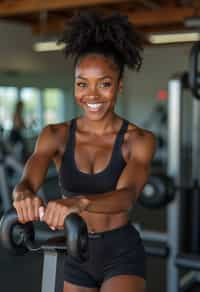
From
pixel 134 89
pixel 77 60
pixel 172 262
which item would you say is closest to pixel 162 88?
pixel 134 89

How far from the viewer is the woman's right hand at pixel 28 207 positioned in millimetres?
1150

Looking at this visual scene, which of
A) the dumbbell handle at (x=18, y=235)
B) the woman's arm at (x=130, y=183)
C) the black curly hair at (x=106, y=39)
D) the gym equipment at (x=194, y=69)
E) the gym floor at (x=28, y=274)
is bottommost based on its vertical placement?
the gym floor at (x=28, y=274)

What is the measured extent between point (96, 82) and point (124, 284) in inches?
21.5

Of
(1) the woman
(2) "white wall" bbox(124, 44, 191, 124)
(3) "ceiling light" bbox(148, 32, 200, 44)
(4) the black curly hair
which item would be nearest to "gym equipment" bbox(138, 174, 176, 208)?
(1) the woman

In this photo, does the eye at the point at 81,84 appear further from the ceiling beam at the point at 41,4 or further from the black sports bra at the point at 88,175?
the ceiling beam at the point at 41,4

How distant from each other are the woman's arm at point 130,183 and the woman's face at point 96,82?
0.48 feet

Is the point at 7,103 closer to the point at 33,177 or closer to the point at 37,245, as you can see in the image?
the point at 33,177

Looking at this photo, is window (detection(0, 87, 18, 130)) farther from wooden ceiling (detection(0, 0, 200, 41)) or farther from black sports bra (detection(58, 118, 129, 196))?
black sports bra (detection(58, 118, 129, 196))

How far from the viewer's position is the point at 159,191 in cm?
284

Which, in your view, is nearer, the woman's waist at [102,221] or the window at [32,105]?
the woman's waist at [102,221]

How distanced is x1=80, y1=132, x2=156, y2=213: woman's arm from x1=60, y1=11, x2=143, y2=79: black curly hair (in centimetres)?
21

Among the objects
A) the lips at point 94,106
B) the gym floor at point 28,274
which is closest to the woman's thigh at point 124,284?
the lips at point 94,106

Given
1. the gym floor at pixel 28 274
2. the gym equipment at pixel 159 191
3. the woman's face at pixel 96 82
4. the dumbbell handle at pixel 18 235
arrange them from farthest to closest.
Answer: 1. the gym floor at pixel 28 274
2. the gym equipment at pixel 159 191
3. the woman's face at pixel 96 82
4. the dumbbell handle at pixel 18 235

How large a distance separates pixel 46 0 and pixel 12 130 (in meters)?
1.96
